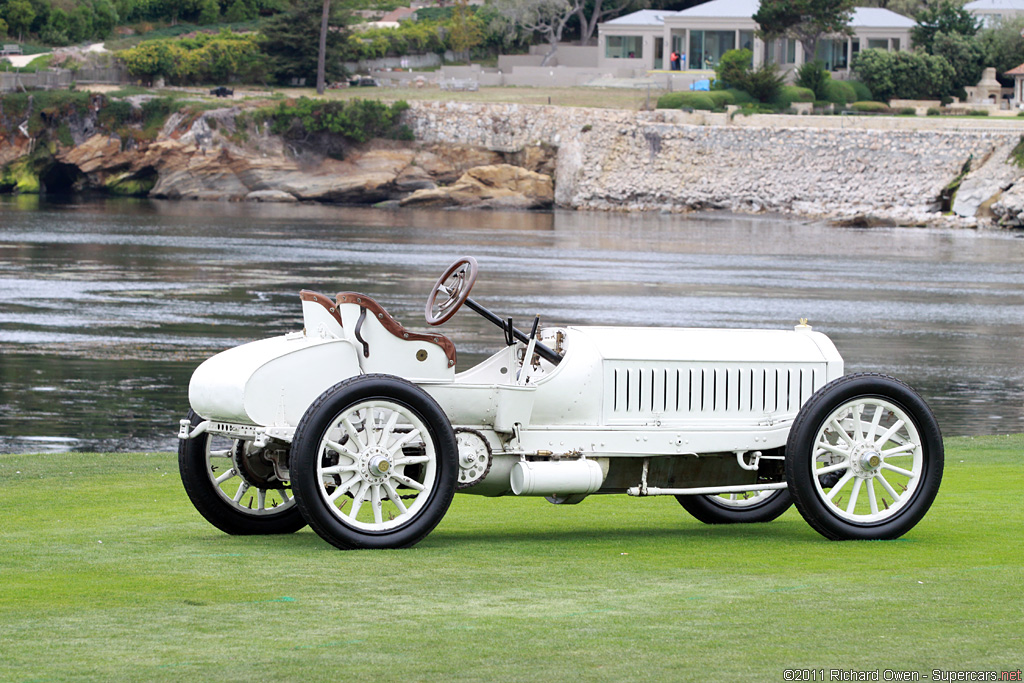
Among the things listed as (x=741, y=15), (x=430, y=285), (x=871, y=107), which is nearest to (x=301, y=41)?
(x=741, y=15)

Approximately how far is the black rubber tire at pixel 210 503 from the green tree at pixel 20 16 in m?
119

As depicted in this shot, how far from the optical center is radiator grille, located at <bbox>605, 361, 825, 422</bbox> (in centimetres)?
869

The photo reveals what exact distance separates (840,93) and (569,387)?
91.6 m

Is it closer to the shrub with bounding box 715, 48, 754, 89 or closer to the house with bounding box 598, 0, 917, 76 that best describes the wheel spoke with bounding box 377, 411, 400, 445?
the shrub with bounding box 715, 48, 754, 89

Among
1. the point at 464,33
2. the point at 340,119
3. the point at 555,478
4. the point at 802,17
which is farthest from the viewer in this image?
the point at 464,33

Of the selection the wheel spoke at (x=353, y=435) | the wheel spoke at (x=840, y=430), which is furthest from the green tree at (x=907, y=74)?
the wheel spoke at (x=353, y=435)

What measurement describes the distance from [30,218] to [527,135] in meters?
38.1

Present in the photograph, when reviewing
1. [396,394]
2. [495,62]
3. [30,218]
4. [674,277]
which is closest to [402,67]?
[495,62]

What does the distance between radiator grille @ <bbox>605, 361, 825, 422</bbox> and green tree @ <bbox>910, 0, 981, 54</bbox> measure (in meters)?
94.9

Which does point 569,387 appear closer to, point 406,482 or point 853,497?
point 406,482

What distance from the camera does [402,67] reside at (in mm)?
117750

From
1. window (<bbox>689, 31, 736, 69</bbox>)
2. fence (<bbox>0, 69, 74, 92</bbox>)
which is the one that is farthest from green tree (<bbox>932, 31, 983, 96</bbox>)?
fence (<bbox>0, 69, 74, 92</bbox>)

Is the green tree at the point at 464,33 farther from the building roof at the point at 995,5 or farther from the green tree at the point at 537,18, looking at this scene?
the building roof at the point at 995,5

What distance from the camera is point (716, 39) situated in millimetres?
106875
